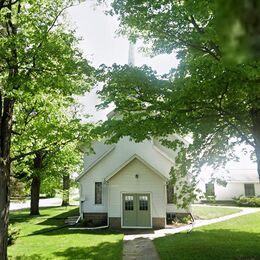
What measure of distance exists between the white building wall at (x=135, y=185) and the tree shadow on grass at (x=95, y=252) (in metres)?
7.97

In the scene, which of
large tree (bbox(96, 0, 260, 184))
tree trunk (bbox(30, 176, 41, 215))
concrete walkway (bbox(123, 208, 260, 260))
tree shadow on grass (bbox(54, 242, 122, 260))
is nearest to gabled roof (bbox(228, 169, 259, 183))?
concrete walkway (bbox(123, 208, 260, 260))

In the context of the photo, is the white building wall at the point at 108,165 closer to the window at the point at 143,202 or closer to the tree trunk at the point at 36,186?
the window at the point at 143,202

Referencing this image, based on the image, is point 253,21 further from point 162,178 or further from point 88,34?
point 162,178

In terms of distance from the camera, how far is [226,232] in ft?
66.3

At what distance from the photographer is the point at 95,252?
595 inches

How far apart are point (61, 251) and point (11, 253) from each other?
2.36m

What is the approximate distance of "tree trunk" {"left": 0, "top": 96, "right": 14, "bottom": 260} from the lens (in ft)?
36.5

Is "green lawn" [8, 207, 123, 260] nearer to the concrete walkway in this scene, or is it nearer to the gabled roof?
the concrete walkway

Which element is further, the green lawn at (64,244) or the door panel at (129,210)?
the door panel at (129,210)

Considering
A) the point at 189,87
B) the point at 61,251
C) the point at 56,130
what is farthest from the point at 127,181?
the point at 189,87

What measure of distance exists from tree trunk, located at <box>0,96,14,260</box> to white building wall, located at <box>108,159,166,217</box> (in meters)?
14.2

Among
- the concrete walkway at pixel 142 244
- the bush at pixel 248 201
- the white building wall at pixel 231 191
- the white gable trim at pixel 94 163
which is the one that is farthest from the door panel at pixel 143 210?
the white building wall at pixel 231 191

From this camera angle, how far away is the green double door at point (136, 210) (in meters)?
24.2

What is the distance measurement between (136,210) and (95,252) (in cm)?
974
